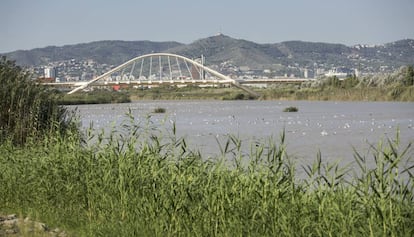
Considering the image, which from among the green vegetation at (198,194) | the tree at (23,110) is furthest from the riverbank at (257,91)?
the green vegetation at (198,194)

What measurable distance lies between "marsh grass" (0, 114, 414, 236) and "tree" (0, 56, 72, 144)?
11.0ft

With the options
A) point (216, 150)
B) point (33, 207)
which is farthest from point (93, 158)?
point (216, 150)

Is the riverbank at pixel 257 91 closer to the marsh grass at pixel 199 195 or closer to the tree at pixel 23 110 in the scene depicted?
the tree at pixel 23 110

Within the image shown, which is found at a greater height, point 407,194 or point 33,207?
point 407,194

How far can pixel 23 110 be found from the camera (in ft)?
44.2

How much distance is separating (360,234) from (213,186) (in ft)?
5.89

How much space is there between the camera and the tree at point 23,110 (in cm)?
1289

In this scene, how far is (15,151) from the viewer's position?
1021 cm

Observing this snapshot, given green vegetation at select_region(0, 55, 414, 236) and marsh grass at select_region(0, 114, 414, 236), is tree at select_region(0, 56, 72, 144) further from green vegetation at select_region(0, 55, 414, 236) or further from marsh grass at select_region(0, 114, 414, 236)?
marsh grass at select_region(0, 114, 414, 236)

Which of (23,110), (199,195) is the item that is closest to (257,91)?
(23,110)

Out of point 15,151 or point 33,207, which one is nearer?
point 33,207

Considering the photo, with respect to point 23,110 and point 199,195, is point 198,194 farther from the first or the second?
point 23,110

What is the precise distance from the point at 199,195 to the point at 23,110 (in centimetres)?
715

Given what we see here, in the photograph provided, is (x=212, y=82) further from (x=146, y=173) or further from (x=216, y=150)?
(x=146, y=173)
